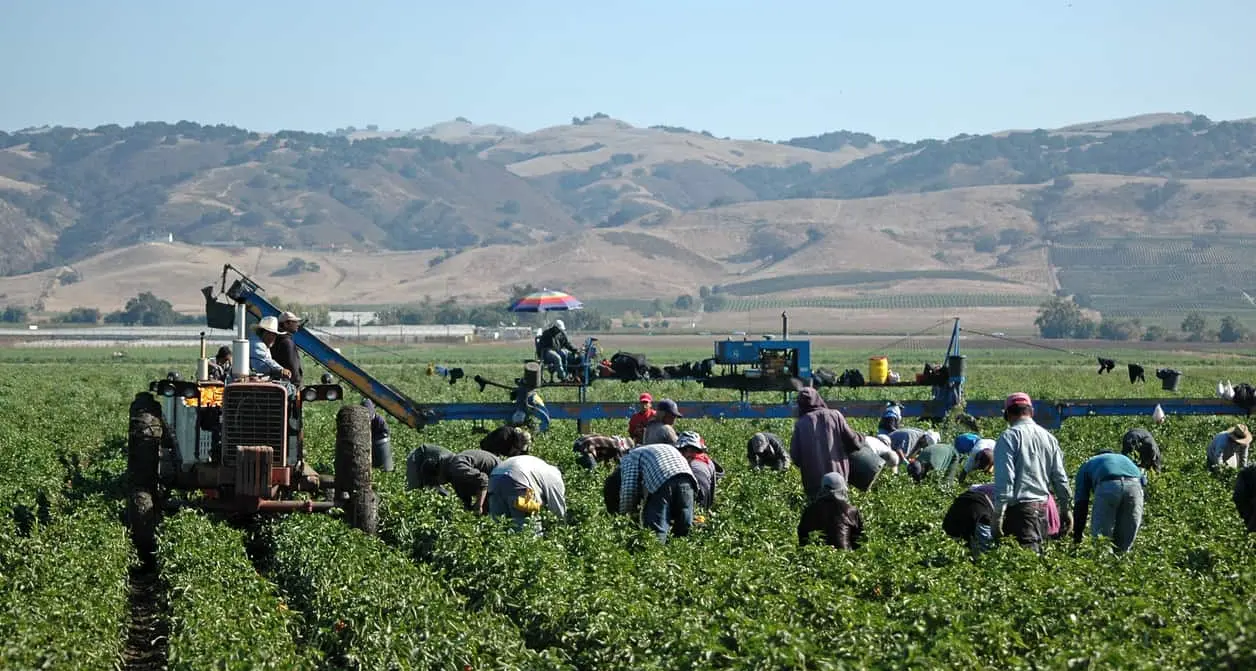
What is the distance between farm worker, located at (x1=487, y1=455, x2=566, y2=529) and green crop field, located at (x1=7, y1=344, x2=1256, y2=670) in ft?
1.01

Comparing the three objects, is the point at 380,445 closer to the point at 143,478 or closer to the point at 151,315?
the point at 143,478

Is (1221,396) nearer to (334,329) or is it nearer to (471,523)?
(471,523)

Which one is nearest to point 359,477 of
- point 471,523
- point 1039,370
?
point 471,523

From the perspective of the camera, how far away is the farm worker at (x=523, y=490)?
15266mm

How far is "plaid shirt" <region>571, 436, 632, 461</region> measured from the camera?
20688 millimetres

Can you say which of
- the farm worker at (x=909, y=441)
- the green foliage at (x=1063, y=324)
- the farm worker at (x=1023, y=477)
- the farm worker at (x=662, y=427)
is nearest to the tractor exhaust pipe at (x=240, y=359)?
the farm worker at (x=662, y=427)

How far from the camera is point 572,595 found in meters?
11.6

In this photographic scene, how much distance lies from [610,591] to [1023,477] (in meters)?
4.02

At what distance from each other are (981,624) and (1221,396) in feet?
60.6

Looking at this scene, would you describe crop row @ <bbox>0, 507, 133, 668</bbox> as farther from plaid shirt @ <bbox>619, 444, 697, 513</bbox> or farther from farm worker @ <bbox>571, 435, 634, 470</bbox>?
farm worker @ <bbox>571, 435, 634, 470</bbox>

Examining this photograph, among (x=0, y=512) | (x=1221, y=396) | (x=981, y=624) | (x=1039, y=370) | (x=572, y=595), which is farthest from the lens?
(x=1039, y=370)

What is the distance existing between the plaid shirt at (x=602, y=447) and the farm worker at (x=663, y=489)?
547 cm

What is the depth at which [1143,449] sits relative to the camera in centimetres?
2084

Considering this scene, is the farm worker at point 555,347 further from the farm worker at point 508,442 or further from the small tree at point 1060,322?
the small tree at point 1060,322
